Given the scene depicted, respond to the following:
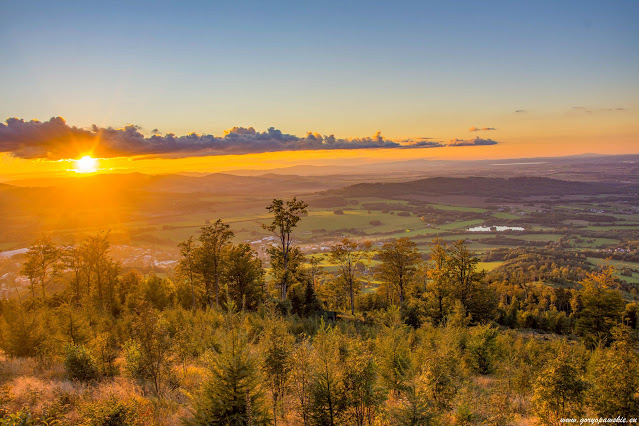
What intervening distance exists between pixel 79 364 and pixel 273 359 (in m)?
9.92

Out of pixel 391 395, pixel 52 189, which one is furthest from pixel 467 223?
pixel 52 189

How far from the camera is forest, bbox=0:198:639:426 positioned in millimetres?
9609

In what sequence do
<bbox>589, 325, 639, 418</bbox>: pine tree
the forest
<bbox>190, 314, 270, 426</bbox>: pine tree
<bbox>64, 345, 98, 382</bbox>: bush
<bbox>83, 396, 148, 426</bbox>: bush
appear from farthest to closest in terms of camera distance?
<bbox>64, 345, 98, 382</bbox>: bush
<bbox>589, 325, 639, 418</bbox>: pine tree
the forest
<bbox>190, 314, 270, 426</bbox>: pine tree
<bbox>83, 396, 148, 426</bbox>: bush

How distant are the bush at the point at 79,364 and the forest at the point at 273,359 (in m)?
0.05

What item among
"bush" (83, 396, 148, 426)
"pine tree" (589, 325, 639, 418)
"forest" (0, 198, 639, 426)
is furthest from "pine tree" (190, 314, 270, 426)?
"pine tree" (589, 325, 639, 418)

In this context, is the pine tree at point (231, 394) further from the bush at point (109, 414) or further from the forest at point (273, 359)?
the bush at point (109, 414)

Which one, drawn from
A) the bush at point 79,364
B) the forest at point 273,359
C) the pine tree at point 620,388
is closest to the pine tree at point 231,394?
the forest at point 273,359

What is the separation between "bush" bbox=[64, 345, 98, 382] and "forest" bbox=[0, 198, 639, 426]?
0.17ft

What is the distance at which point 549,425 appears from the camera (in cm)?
1142

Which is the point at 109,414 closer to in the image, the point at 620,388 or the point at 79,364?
the point at 79,364

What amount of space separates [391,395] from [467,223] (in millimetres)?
169284

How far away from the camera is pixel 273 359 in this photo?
12039 mm

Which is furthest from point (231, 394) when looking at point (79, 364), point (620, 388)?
point (620, 388)

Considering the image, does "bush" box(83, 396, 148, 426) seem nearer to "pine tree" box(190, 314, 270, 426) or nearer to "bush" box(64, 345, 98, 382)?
"pine tree" box(190, 314, 270, 426)
